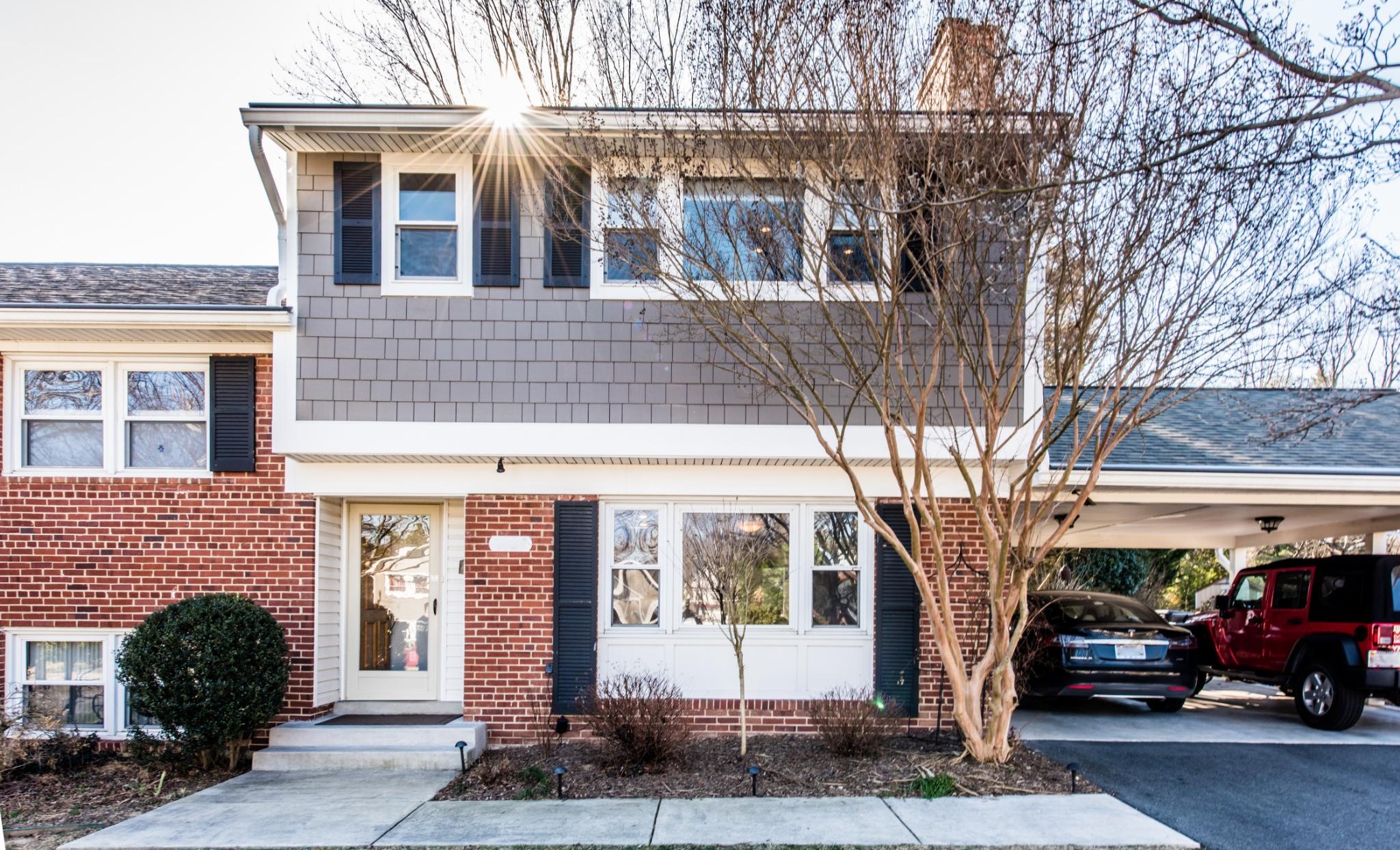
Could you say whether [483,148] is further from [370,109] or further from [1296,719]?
[1296,719]

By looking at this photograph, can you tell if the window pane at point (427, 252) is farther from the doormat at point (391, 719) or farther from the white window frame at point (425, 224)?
the doormat at point (391, 719)

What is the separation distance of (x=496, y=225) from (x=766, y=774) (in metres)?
5.35

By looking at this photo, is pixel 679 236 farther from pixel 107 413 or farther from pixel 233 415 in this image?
pixel 107 413

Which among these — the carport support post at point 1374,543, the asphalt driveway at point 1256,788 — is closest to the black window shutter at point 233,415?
the asphalt driveway at point 1256,788

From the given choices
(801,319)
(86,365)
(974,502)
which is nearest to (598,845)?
(974,502)

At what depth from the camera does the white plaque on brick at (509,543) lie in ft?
29.0

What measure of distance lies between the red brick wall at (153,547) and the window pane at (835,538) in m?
4.88

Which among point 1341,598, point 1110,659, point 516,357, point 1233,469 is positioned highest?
point 516,357

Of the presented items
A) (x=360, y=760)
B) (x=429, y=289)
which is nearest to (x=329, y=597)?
(x=360, y=760)

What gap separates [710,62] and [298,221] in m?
4.03

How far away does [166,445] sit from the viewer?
8.82 metres

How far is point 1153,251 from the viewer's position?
275 inches

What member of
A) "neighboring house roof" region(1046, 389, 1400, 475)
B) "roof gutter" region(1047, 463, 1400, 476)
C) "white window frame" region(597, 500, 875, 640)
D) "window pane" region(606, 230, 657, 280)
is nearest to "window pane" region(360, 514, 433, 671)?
"white window frame" region(597, 500, 875, 640)

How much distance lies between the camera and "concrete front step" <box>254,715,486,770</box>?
802 centimetres
